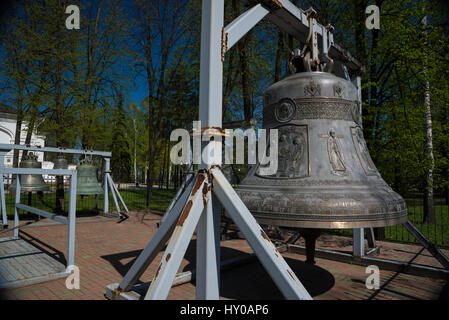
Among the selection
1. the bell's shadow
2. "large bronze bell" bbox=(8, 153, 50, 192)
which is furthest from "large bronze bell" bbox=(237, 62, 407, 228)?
"large bronze bell" bbox=(8, 153, 50, 192)

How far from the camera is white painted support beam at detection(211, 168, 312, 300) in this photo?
1.51 metres

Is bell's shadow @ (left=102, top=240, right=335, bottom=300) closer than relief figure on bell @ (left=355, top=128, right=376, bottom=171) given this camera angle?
No

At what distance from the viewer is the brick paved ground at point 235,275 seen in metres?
3.42

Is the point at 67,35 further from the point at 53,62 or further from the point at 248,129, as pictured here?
the point at 248,129

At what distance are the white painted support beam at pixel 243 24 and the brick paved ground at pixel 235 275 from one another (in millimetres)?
2835

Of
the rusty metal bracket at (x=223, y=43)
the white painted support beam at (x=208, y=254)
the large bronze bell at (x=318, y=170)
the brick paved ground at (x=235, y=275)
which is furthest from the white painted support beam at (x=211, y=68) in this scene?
the brick paved ground at (x=235, y=275)

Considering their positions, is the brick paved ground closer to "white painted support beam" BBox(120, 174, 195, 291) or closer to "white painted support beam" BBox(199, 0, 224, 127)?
"white painted support beam" BBox(120, 174, 195, 291)

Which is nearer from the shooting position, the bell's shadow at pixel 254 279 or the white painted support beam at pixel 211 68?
the white painted support beam at pixel 211 68

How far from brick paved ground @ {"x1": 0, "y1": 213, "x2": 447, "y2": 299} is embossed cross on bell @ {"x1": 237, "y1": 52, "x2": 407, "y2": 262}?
77.3 inches

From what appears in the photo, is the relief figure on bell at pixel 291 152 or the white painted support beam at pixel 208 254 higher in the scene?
the relief figure on bell at pixel 291 152

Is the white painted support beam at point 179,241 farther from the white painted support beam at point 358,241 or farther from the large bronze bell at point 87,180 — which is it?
the large bronze bell at point 87,180

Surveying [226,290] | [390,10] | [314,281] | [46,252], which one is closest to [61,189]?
[46,252]

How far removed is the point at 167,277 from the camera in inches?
62.6
